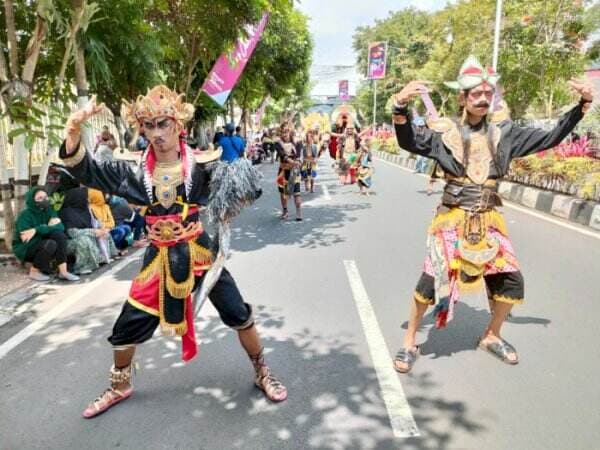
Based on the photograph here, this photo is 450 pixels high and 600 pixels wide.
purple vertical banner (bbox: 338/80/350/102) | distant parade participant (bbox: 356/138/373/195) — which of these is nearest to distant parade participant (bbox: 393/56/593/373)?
distant parade participant (bbox: 356/138/373/195)

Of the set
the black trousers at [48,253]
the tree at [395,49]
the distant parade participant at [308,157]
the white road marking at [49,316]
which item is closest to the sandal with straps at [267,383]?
the white road marking at [49,316]

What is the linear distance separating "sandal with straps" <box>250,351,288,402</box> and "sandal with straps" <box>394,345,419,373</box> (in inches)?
31.9

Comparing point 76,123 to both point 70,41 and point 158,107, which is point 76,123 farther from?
point 70,41

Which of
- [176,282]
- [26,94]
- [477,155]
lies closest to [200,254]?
[176,282]

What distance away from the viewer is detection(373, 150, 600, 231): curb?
27.4 feet

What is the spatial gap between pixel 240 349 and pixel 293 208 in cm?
688

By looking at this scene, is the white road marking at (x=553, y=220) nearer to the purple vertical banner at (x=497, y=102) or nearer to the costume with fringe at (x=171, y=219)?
the purple vertical banner at (x=497, y=102)

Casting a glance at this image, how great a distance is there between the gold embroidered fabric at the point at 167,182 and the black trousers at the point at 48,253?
11.3 feet

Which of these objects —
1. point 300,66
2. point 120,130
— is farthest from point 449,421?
point 300,66

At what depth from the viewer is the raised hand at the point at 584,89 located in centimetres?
330

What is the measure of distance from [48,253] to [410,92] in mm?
4539

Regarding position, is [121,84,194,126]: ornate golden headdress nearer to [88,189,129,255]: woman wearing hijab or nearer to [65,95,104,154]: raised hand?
[65,95,104,154]: raised hand

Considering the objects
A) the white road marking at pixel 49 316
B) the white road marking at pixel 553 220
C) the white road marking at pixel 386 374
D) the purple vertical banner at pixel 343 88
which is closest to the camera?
the white road marking at pixel 386 374

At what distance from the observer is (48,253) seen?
586cm
